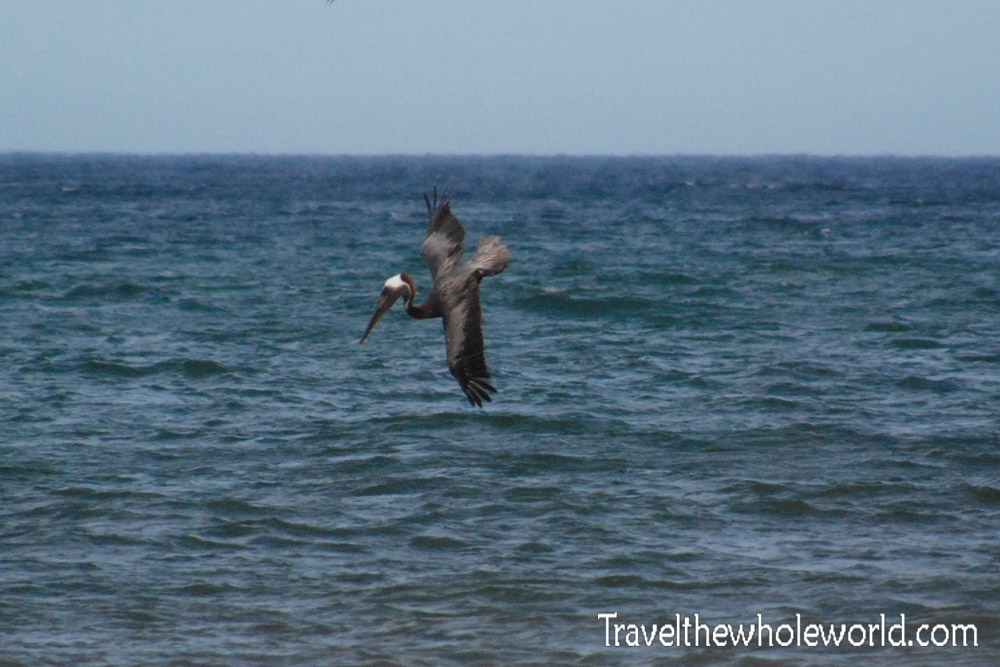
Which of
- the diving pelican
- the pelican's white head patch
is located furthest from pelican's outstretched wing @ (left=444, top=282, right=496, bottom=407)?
the pelican's white head patch

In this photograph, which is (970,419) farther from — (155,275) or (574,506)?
(155,275)

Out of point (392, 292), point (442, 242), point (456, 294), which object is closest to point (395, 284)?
point (392, 292)

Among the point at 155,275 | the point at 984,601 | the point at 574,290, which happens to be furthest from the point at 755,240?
the point at 984,601

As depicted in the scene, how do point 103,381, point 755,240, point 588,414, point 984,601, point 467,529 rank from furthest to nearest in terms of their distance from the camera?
point 755,240, point 103,381, point 588,414, point 467,529, point 984,601

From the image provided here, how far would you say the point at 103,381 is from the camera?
16.6m

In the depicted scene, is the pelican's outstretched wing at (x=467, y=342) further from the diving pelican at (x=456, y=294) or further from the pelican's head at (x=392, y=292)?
the pelican's head at (x=392, y=292)

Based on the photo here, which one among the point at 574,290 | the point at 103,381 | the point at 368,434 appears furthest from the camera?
the point at 574,290

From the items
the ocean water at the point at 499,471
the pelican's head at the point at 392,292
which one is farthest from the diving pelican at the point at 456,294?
the ocean water at the point at 499,471

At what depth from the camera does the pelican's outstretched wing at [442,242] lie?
9314 millimetres

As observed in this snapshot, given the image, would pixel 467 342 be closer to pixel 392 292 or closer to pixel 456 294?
pixel 456 294

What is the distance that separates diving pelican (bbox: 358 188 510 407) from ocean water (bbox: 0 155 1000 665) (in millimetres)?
1760

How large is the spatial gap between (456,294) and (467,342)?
21.2 inches

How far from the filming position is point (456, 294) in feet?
28.8

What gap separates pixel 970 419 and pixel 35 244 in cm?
2881
